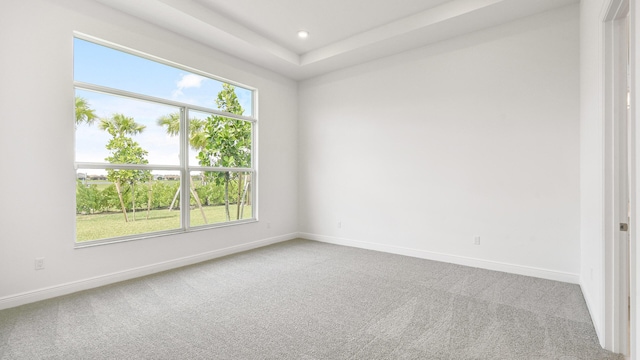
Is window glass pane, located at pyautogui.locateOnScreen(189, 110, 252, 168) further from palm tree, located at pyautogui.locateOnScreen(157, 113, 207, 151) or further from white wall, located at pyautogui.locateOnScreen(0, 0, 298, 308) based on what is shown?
white wall, located at pyautogui.locateOnScreen(0, 0, 298, 308)

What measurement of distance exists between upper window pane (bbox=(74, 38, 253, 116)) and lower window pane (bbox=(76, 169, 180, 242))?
40.3 inches

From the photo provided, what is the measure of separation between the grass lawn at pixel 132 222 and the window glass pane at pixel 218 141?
29.5 inches

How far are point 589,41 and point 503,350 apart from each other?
2703mm

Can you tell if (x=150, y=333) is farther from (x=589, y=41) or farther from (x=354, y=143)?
(x=589, y=41)

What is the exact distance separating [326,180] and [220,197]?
1.87m

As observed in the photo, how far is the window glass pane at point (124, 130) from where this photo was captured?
3369 millimetres

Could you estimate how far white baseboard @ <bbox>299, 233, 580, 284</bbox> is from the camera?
345 cm

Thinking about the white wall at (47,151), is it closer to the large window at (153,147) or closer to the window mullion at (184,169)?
the large window at (153,147)

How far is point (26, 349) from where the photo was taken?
6.98 feet

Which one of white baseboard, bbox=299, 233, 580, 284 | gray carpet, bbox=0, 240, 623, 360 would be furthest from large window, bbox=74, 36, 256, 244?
white baseboard, bbox=299, 233, 580, 284

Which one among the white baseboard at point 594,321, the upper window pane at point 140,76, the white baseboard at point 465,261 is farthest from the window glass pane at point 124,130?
the white baseboard at point 594,321

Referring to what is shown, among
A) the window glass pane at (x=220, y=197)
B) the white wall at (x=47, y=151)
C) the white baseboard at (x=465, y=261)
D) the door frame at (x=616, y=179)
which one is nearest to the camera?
the door frame at (x=616, y=179)

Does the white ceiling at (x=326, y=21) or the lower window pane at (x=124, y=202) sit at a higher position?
the white ceiling at (x=326, y=21)

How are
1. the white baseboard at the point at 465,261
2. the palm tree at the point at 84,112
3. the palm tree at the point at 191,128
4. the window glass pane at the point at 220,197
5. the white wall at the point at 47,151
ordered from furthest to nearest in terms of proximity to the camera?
the window glass pane at the point at 220,197
the palm tree at the point at 191,128
the white baseboard at the point at 465,261
the palm tree at the point at 84,112
the white wall at the point at 47,151
